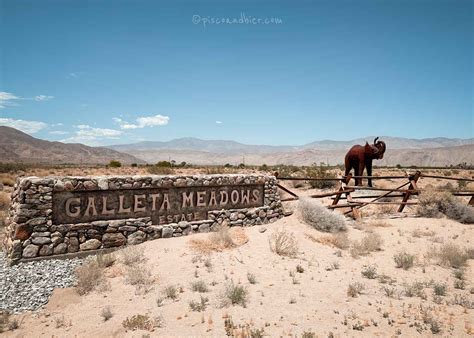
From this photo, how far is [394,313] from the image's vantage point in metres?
5.31

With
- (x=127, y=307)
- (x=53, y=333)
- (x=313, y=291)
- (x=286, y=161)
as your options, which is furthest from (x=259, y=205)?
(x=286, y=161)

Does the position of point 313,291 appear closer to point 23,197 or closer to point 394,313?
point 394,313

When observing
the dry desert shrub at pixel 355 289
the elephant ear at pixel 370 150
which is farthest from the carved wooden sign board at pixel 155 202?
the elephant ear at pixel 370 150

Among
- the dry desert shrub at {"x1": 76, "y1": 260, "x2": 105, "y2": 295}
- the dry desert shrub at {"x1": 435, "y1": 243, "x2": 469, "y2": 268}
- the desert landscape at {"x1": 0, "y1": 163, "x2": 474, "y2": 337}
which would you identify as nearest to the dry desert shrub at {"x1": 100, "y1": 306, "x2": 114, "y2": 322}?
the desert landscape at {"x1": 0, "y1": 163, "x2": 474, "y2": 337}

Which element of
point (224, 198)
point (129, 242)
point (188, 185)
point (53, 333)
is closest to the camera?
point (53, 333)

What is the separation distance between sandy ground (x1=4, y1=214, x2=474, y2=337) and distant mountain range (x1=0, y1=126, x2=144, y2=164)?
80.9m

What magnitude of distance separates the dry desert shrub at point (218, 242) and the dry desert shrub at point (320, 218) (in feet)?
8.23

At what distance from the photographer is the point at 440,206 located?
12.4 metres

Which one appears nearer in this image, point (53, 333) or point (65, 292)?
point (53, 333)

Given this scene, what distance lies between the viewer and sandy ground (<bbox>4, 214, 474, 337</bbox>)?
195 inches

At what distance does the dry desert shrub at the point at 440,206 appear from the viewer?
11.8 meters

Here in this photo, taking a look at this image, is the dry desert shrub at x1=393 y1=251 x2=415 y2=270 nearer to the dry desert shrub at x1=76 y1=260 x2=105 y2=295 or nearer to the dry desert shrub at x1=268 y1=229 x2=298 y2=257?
the dry desert shrub at x1=268 y1=229 x2=298 y2=257

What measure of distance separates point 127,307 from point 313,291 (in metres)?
3.21

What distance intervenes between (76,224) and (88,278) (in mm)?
1686
